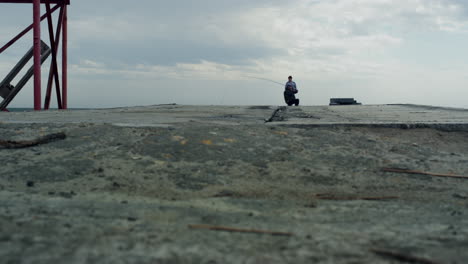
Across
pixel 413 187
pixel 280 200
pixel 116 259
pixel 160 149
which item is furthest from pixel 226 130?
pixel 116 259

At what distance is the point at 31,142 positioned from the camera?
2822 mm

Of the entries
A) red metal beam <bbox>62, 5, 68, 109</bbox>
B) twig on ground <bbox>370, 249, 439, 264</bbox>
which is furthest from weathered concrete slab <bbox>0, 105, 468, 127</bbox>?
red metal beam <bbox>62, 5, 68, 109</bbox>

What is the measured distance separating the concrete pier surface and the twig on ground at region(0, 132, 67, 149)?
0.01 m

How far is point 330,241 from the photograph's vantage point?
51.4 inches

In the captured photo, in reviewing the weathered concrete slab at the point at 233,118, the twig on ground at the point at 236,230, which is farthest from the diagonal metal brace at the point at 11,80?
the twig on ground at the point at 236,230

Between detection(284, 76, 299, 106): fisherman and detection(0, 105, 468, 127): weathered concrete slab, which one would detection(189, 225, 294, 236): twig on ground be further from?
detection(284, 76, 299, 106): fisherman

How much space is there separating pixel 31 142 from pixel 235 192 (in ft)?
5.72

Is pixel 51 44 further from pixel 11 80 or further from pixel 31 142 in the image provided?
pixel 31 142

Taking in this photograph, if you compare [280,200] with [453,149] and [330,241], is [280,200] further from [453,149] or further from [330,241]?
[453,149]

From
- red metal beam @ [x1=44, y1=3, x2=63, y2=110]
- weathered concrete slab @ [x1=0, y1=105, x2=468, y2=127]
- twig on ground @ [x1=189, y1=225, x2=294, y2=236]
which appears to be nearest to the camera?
twig on ground @ [x1=189, y1=225, x2=294, y2=236]

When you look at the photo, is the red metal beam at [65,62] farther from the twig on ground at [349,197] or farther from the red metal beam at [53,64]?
the twig on ground at [349,197]

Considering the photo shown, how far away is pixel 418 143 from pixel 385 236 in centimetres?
209

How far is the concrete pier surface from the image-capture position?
1217mm

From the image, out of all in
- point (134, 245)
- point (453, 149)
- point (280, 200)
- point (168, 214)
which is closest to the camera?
point (134, 245)
